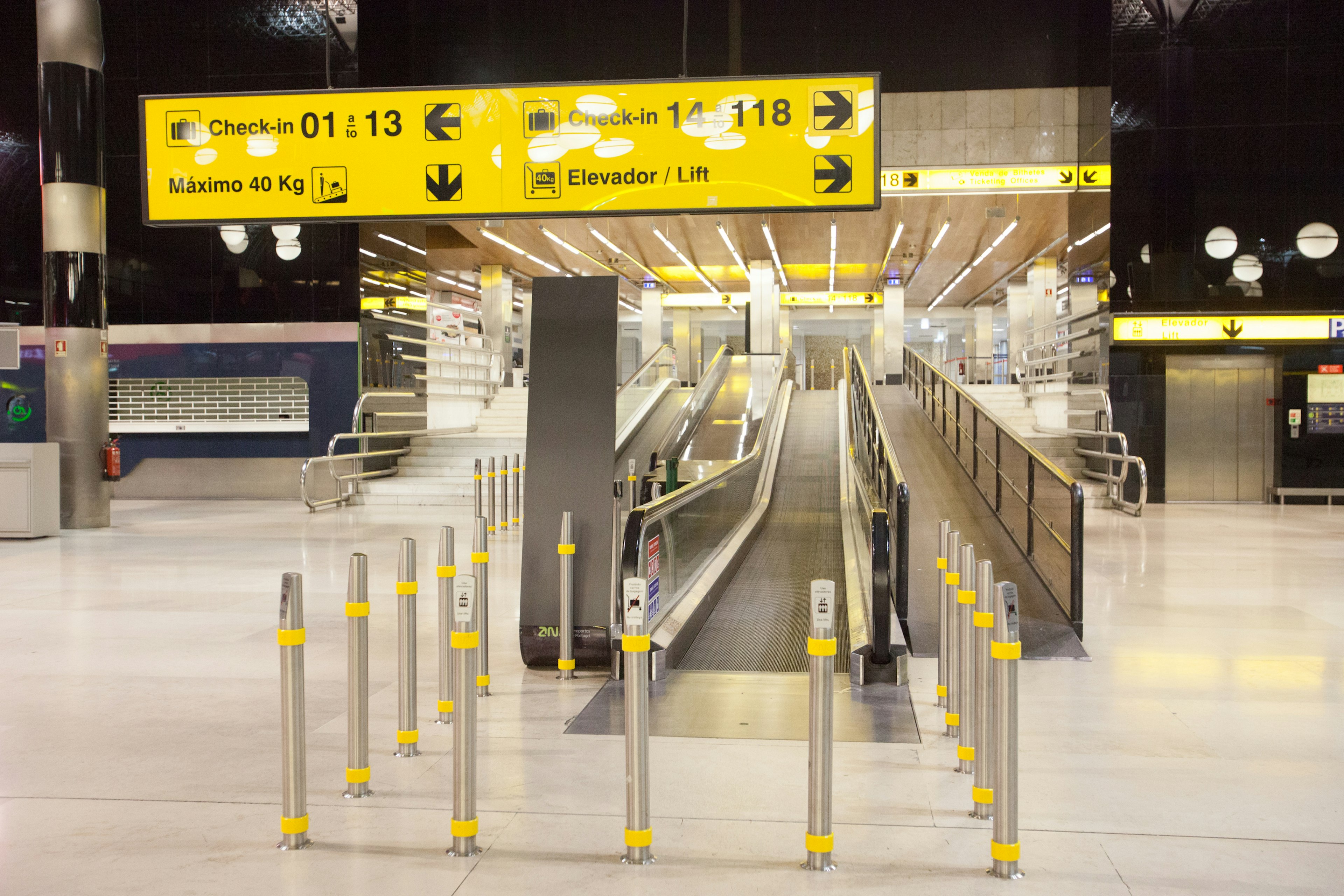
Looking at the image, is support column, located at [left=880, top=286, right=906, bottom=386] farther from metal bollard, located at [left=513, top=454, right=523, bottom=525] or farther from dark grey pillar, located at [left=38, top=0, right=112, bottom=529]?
dark grey pillar, located at [left=38, top=0, right=112, bottom=529]

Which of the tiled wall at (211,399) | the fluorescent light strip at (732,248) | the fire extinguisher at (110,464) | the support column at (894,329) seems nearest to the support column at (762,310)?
the fluorescent light strip at (732,248)

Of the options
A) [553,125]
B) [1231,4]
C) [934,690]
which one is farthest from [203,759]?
[1231,4]

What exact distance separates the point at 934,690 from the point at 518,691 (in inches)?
92.5

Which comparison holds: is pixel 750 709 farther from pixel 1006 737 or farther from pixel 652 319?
pixel 652 319

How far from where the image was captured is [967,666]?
433 cm

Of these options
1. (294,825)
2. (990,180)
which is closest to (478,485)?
(294,825)

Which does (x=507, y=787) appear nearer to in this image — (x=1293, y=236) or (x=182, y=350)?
(x=182, y=350)

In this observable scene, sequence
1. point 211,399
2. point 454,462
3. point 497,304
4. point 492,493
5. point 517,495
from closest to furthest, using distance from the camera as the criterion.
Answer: point 492,493, point 517,495, point 211,399, point 454,462, point 497,304

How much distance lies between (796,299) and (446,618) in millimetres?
31291

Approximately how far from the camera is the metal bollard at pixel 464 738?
3.29 meters

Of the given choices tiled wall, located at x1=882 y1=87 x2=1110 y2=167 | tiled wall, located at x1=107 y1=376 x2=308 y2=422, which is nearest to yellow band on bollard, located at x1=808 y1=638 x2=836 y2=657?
tiled wall, located at x1=882 y1=87 x2=1110 y2=167

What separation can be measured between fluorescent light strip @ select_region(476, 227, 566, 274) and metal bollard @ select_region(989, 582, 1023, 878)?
18.0 meters

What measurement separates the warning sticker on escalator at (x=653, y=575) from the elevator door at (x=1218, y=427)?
1376 centimetres

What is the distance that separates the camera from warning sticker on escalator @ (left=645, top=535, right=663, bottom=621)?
5.77 metres
